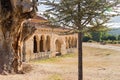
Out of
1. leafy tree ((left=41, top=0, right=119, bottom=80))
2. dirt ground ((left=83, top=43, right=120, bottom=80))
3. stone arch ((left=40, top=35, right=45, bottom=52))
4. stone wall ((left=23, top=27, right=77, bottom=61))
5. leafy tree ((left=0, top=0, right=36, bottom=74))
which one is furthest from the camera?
stone arch ((left=40, top=35, right=45, bottom=52))

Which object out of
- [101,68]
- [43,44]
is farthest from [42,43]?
[101,68]

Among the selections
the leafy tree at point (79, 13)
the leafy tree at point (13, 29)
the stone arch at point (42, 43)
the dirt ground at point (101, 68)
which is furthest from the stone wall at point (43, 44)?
the leafy tree at point (79, 13)

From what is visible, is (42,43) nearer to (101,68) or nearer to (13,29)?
(101,68)

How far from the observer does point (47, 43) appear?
3628cm

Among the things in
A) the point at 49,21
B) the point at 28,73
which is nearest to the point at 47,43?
the point at 28,73

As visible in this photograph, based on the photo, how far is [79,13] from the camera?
511 inches

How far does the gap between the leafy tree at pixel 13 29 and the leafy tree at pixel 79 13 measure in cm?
314

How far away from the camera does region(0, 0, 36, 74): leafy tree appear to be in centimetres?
1641

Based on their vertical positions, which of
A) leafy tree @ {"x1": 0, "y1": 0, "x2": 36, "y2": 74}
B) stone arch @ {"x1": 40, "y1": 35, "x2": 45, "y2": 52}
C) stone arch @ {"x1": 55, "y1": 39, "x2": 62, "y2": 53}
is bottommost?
stone arch @ {"x1": 55, "y1": 39, "x2": 62, "y2": 53}

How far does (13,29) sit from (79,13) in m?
5.39

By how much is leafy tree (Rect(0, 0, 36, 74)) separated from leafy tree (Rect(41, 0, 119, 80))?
3138 mm

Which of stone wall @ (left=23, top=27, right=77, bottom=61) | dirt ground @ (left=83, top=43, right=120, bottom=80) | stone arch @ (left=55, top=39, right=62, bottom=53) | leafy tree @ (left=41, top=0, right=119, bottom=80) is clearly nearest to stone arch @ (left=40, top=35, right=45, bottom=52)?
stone wall @ (left=23, top=27, right=77, bottom=61)

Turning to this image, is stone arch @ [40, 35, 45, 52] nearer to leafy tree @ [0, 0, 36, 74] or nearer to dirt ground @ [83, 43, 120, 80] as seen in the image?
dirt ground @ [83, 43, 120, 80]

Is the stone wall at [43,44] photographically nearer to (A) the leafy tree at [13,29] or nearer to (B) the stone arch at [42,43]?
(B) the stone arch at [42,43]
